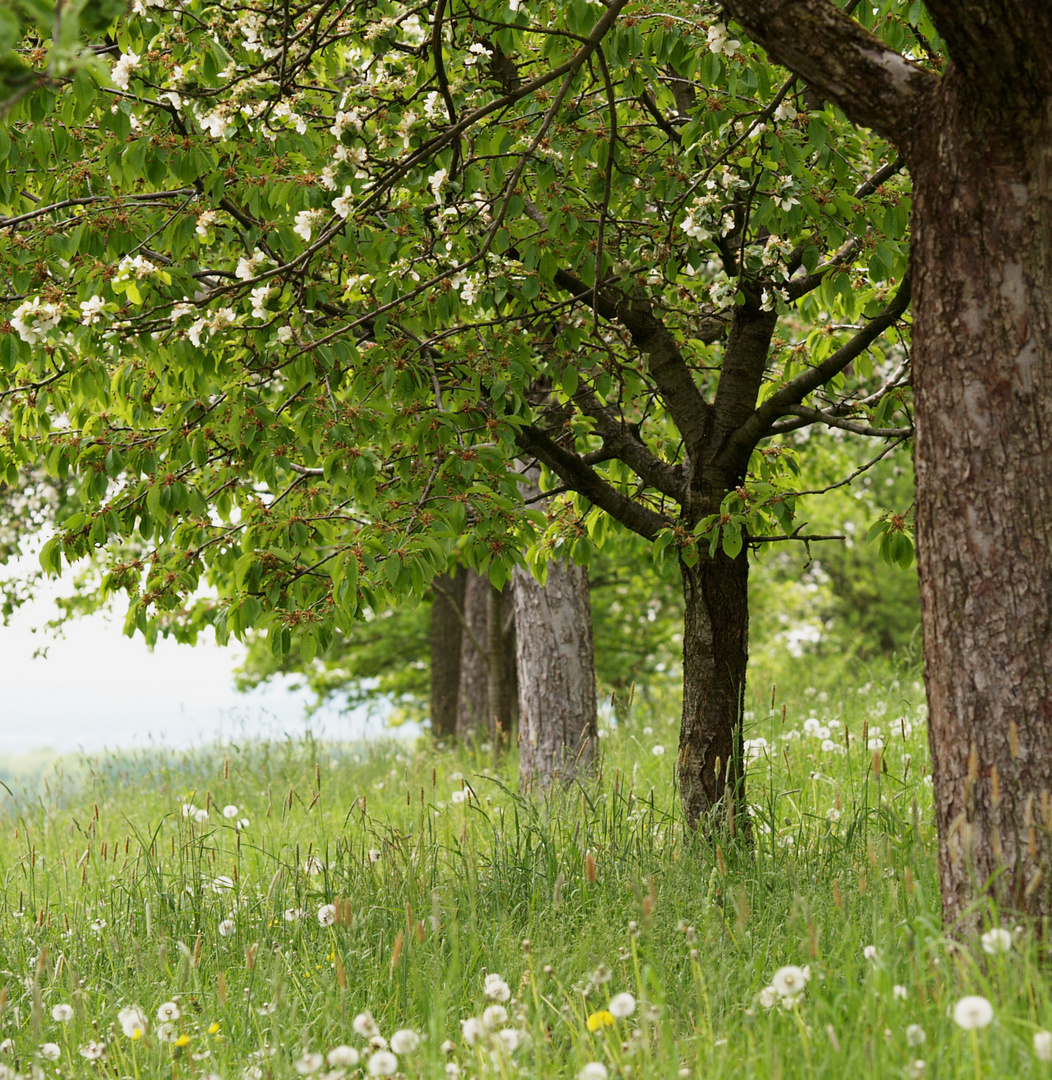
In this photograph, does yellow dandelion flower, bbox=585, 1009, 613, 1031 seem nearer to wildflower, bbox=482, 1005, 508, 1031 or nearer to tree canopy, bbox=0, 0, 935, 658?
wildflower, bbox=482, 1005, 508, 1031

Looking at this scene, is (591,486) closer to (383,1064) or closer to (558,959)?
(558,959)

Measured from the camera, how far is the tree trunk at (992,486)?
3.13 meters

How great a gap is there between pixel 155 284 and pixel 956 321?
331 centimetres

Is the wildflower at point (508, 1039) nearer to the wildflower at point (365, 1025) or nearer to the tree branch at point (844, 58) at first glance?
the wildflower at point (365, 1025)

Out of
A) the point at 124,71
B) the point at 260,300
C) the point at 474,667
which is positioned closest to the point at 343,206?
the point at 260,300

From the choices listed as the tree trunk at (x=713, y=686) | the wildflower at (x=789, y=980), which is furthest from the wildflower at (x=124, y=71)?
the wildflower at (x=789, y=980)

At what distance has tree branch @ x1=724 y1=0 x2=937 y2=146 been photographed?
3.35 m

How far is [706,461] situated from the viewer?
5.31 m

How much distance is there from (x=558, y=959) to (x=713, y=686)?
1.78 meters

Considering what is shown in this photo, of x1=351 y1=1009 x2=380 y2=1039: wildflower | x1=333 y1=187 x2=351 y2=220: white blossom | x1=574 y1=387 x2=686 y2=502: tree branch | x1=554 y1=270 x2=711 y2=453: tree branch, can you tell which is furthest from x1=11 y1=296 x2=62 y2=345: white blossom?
x1=351 y1=1009 x2=380 y2=1039: wildflower

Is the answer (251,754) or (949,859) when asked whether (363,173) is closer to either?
(949,859)

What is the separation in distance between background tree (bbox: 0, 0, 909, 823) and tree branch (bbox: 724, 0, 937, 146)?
748 mm

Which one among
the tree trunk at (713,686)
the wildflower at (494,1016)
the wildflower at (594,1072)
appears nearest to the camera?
the wildflower at (594,1072)

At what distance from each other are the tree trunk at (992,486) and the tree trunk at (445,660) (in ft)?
34.0
